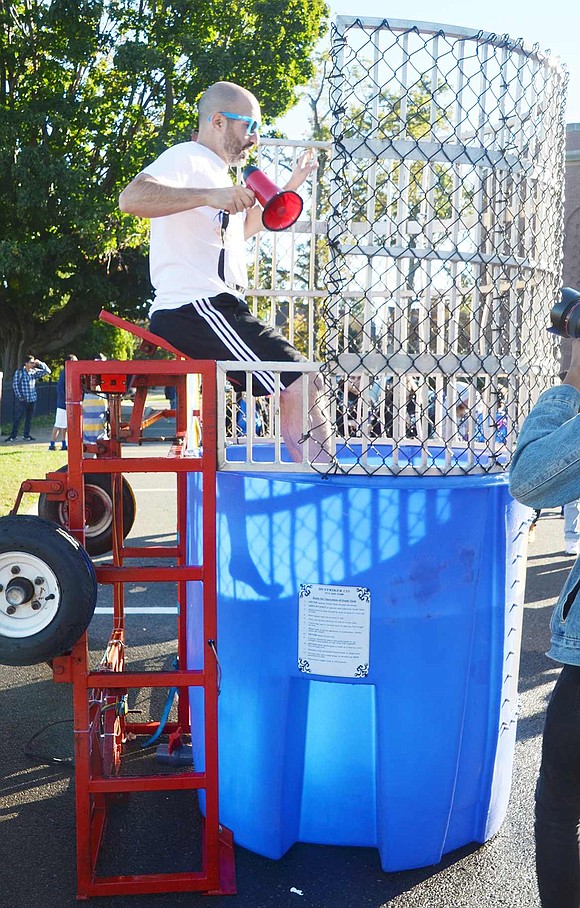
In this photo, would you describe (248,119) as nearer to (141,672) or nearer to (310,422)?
(310,422)

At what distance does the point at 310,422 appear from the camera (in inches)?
118

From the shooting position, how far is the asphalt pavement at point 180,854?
2.88 meters

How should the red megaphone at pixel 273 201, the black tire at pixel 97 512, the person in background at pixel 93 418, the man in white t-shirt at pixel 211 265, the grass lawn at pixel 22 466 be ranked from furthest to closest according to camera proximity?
the grass lawn at pixel 22 466, the person in background at pixel 93 418, the black tire at pixel 97 512, the man in white t-shirt at pixel 211 265, the red megaphone at pixel 273 201

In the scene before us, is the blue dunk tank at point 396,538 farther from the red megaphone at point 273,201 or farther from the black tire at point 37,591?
the black tire at point 37,591

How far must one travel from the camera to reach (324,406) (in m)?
2.99

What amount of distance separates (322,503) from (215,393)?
0.50 meters

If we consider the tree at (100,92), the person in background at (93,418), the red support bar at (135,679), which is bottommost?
the red support bar at (135,679)

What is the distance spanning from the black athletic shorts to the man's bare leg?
8 centimetres

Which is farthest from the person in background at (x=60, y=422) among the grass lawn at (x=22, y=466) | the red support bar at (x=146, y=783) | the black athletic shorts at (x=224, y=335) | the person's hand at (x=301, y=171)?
the red support bar at (x=146, y=783)

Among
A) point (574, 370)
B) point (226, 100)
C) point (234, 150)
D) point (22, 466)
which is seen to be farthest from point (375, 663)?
point (22, 466)

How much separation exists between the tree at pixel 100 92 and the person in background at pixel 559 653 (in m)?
21.8

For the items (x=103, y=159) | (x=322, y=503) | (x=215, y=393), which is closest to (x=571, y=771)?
(x=322, y=503)

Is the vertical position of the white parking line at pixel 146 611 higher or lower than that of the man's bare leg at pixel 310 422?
lower

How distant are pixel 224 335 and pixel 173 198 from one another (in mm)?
505
